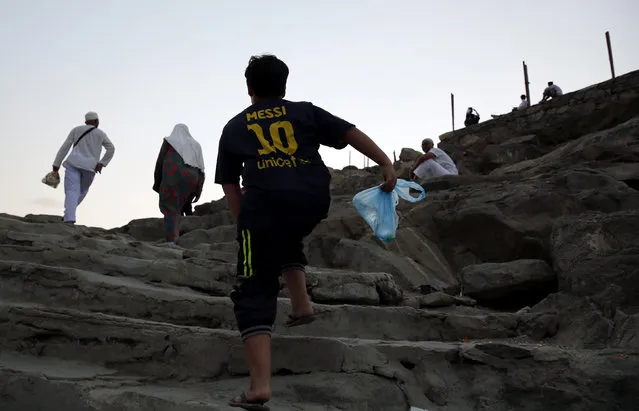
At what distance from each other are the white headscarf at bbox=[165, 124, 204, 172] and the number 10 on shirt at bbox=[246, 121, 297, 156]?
3.48 m

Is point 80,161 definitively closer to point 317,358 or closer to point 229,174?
point 229,174

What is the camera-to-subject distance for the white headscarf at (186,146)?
19.0ft

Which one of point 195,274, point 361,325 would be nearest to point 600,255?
point 361,325

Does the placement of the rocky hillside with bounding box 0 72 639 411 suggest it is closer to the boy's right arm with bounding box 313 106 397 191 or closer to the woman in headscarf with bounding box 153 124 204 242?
the woman in headscarf with bounding box 153 124 204 242

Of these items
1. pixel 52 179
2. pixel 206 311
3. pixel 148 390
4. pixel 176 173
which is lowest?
pixel 148 390

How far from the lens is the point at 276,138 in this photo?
2424 millimetres

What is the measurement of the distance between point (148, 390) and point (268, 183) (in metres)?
0.95

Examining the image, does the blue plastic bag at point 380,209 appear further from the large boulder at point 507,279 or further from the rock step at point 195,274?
the large boulder at point 507,279

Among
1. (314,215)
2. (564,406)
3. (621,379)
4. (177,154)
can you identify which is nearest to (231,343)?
(314,215)

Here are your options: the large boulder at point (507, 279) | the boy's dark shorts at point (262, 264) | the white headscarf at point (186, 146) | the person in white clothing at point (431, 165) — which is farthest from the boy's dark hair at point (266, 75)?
the person in white clothing at point (431, 165)

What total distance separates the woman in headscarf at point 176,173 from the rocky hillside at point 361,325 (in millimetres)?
601

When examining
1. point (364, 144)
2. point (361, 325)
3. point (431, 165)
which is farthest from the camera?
point (431, 165)

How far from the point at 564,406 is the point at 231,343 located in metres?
1.45

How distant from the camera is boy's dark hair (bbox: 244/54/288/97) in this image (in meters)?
2.53
